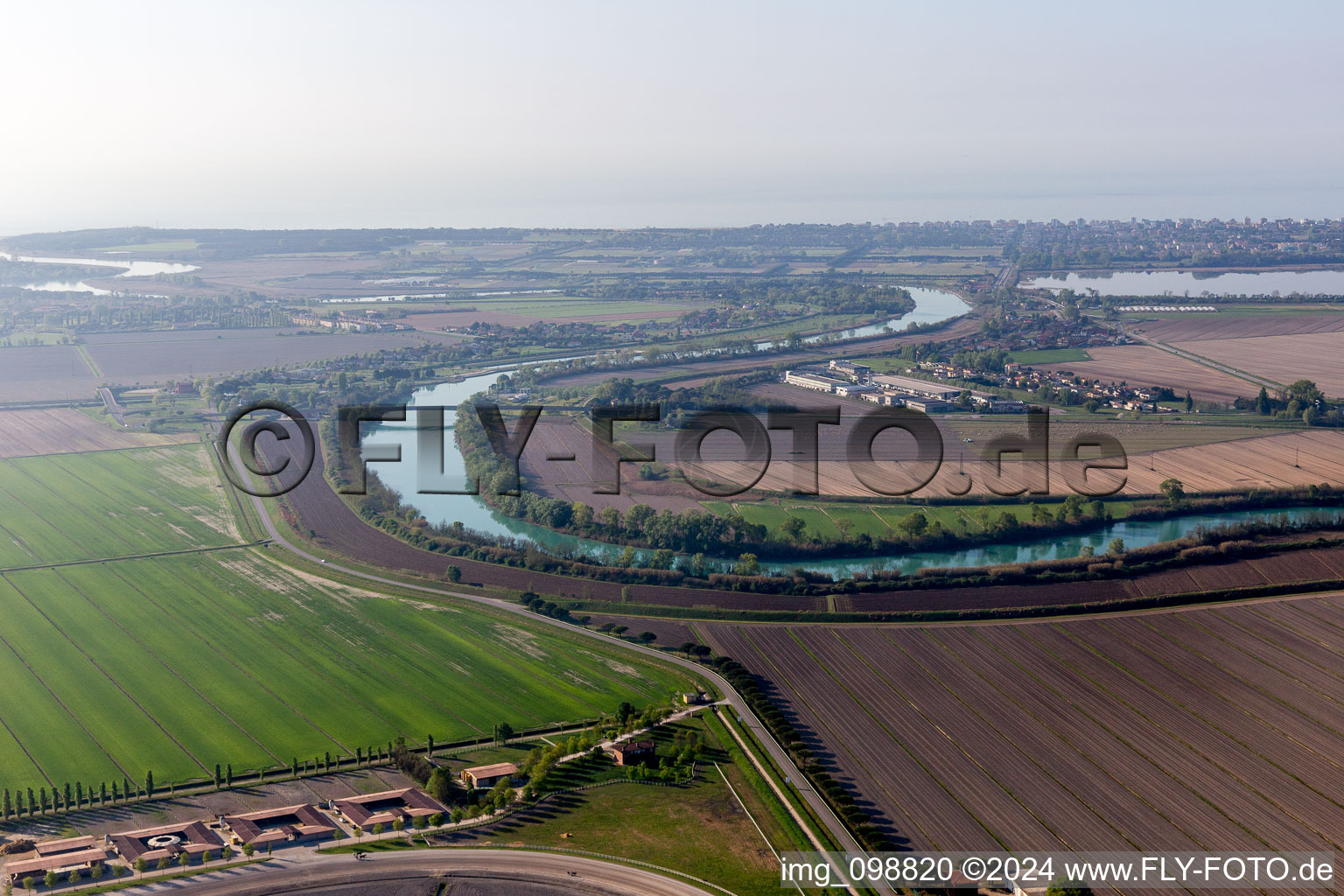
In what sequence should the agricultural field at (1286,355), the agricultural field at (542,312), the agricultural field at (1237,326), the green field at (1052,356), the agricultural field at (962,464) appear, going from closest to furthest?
the agricultural field at (962,464)
the agricultural field at (1286,355)
the green field at (1052,356)
the agricultural field at (1237,326)
the agricultural field at (542,312)

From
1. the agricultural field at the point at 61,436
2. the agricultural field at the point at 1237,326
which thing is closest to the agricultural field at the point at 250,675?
the agricultural field at the point at 61,436

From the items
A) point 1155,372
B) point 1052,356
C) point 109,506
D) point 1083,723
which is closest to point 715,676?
point 1083,723

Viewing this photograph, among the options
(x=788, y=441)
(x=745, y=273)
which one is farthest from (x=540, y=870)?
(x=745, y=273)

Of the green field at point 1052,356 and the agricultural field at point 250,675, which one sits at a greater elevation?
the green field at point 1052,356

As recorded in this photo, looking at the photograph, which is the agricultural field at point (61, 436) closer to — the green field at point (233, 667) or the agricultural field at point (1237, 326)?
the green field at point (233, 667)

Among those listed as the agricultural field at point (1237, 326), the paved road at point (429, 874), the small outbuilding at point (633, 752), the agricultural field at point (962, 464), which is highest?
the agricultural field at point (1237, 326)

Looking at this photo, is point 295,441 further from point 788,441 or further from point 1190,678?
point 1190,678

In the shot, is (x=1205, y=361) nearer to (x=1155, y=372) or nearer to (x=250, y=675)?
(x=1155, y=372)
